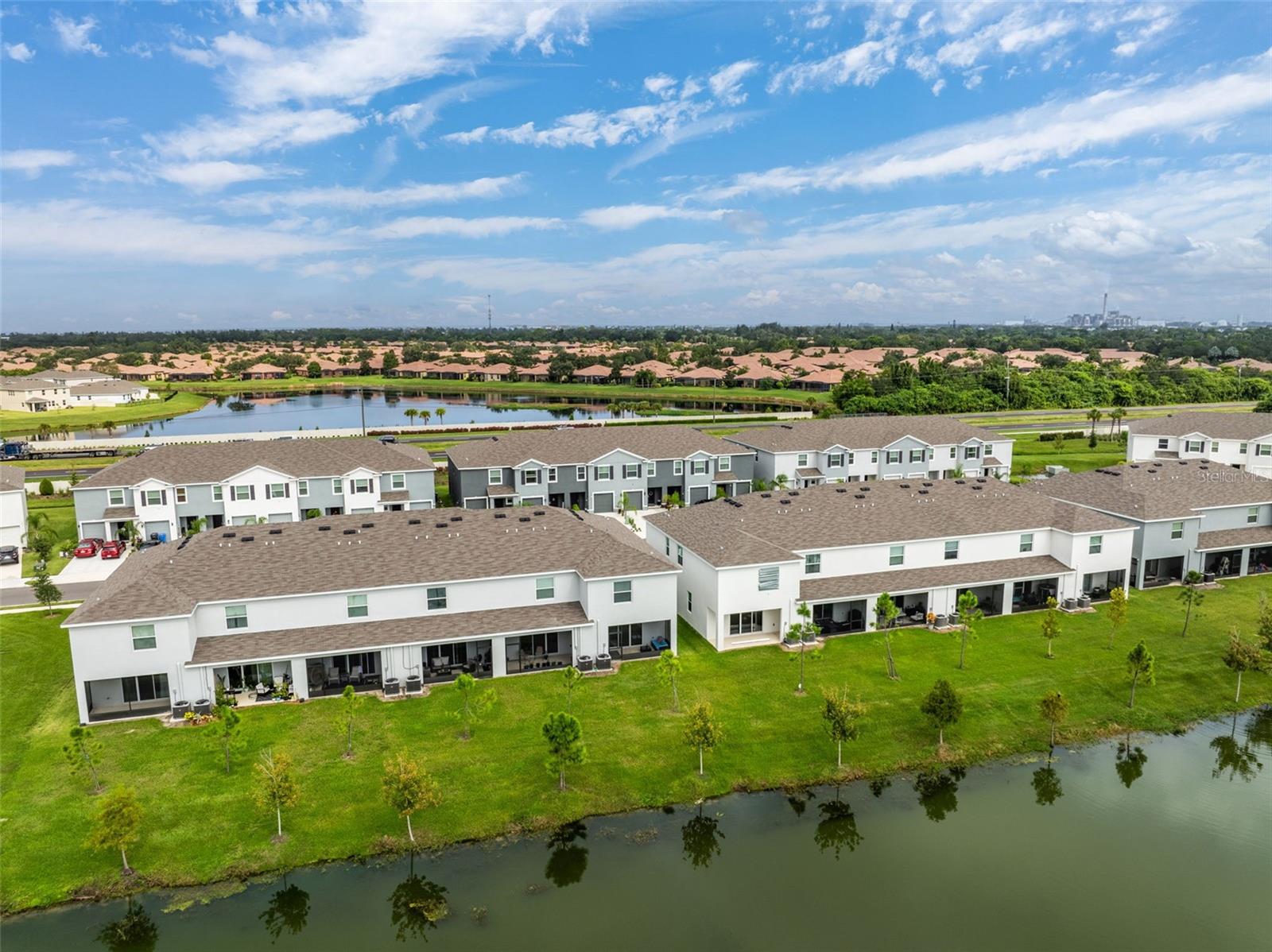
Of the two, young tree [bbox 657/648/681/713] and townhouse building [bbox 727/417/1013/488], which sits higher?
townhouse building [bbox 727/417/1013/488]

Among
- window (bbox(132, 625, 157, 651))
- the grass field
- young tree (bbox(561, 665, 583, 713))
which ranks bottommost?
young tree (bbox(561, 665, 583, 713))

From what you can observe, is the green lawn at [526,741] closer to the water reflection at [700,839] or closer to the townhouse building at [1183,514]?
the water reflection at [700,839]

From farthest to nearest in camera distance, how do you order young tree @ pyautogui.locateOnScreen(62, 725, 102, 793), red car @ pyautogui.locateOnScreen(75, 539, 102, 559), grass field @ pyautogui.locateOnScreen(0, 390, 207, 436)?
grass field @ pyautogui.locateOnScreen(0, 390, 207, 436)
red car @ pyautogui.locateOnScreen(75, 539, 102, 559)
young tree @ pyautogui.locateOnScreen(62, 725, 102, 793)

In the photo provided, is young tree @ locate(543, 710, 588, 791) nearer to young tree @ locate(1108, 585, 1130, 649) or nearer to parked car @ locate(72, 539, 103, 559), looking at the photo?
young tree @ locate(1108, 585, 1130, 649)

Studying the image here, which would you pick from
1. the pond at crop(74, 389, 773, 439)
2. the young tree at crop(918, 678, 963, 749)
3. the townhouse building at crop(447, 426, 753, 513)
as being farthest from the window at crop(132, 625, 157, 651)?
the pond at crop(74, 389, 773, 439)

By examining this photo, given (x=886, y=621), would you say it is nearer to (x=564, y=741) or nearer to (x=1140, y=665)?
(x=1140, y=665)

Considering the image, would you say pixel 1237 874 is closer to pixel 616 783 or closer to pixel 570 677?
pixel 616 783
